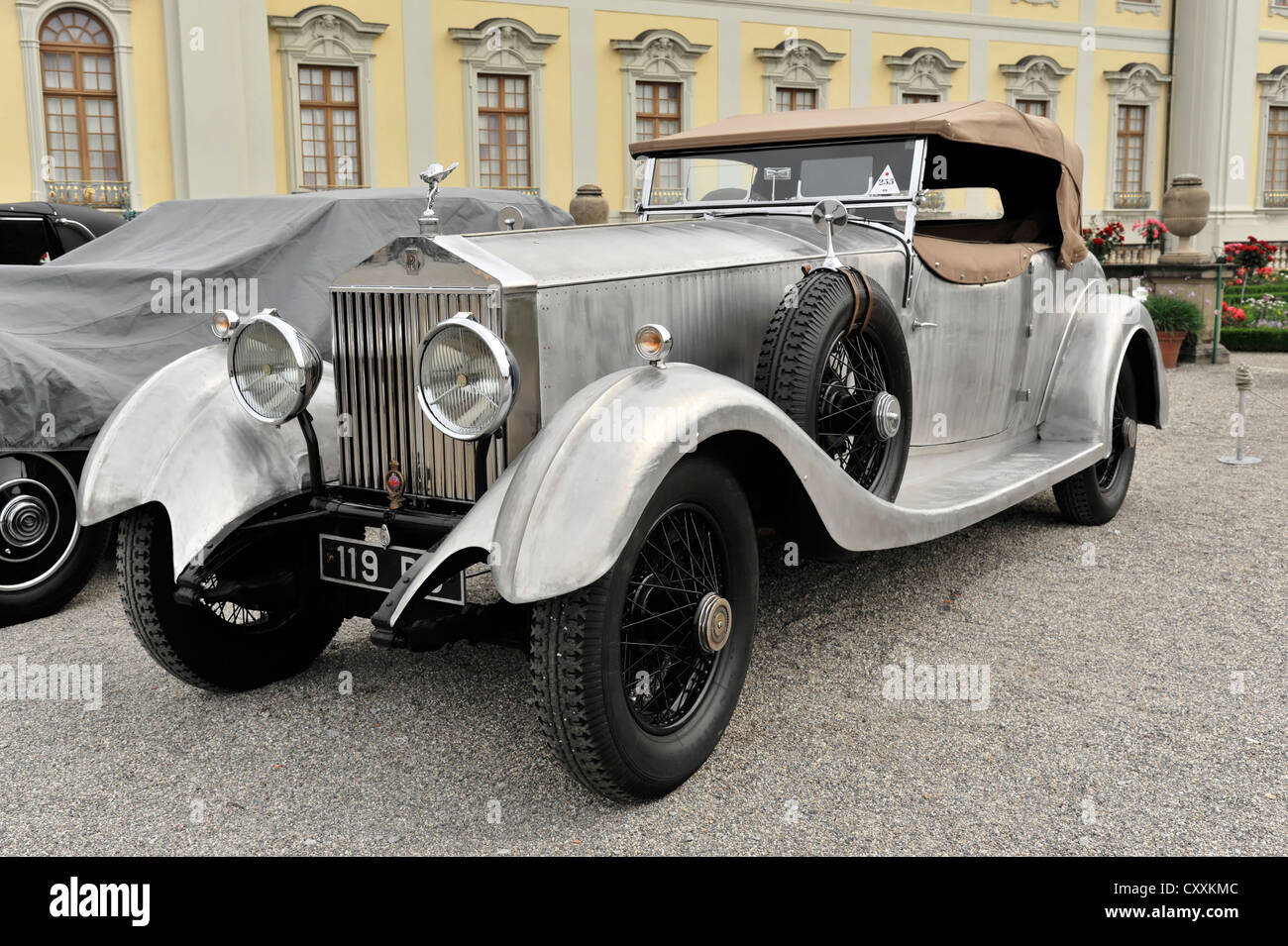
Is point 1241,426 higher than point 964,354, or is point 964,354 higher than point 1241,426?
point 964,354

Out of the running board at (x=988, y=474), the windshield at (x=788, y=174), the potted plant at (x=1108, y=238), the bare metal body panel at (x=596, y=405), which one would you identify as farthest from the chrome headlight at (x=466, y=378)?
the potted plant at (x=1108, y=238)

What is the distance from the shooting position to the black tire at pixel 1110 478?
5.50 m

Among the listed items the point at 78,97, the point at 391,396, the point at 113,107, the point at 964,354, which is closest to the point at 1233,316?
the point at 964,354

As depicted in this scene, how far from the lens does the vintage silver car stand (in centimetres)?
268

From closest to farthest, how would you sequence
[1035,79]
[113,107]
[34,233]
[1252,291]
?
[34,233] < [113,107] < [1252,291] < [1035,79]

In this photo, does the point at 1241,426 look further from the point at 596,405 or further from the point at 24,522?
the point at 24,522

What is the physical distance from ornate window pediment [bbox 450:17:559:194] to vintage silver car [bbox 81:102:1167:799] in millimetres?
16636

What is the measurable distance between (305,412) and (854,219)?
2244 millimetres

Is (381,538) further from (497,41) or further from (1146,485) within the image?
(497,41)

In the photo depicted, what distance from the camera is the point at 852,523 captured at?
339 centimetres

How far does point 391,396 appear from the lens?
127 inches

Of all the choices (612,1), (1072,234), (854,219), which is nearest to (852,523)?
(854,219)

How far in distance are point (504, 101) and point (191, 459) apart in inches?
725

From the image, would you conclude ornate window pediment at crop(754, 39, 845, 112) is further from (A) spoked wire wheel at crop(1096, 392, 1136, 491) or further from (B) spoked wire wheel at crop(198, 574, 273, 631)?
(B) spoked wire wheel at crop(198, 574, 273, 631)
